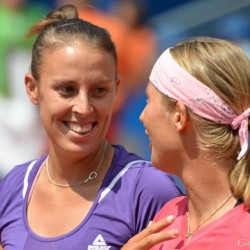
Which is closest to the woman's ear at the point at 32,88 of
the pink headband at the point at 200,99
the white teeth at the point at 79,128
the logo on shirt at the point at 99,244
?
the white teeth at the point at 79,128

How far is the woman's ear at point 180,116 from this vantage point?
2.75m

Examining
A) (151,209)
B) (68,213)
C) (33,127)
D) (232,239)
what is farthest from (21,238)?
(33,127)

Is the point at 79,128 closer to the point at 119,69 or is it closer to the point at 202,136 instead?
the point at 202,136

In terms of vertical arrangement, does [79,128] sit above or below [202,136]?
above

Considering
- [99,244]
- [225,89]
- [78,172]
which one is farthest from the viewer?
[78,172]

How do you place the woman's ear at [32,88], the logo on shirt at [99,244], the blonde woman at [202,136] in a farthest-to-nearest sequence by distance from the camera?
the woman's ear at [32,88]
the logo on shirt at [99,244]
the blonde woman at [202,136]

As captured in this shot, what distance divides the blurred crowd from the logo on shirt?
372cm

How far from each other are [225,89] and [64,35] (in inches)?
33.9

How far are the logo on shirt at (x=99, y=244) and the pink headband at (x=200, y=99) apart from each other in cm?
64

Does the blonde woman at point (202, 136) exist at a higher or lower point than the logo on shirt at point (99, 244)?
higher

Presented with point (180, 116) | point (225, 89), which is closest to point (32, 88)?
point (180, 116)

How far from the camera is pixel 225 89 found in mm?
2693

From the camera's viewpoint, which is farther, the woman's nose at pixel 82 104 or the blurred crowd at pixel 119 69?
the blurred crowd at pixel 119 69

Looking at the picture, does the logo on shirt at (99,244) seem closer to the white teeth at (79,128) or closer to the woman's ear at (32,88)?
the white teeth at (79,128)
